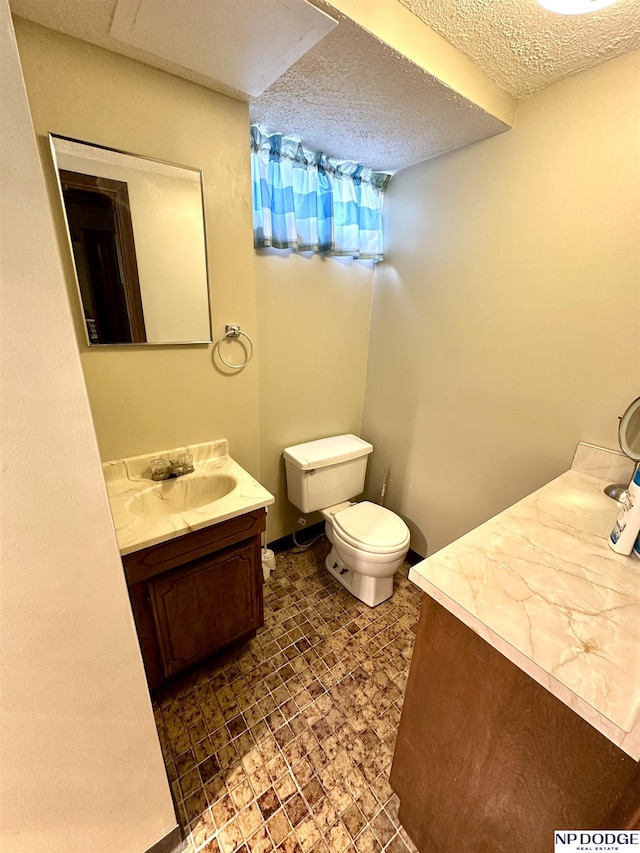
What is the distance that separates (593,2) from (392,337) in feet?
4.24

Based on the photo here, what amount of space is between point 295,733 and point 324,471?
1.12m

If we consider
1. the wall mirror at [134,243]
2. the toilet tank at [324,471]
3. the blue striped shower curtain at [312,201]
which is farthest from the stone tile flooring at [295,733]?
the blue striped shower curtain at [312,201]

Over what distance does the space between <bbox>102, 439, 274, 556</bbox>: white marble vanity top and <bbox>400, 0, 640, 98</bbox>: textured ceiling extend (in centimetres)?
156

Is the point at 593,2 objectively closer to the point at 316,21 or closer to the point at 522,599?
the point at 316,21

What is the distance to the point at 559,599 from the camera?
754 millimetres

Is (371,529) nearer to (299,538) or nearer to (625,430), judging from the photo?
(299,538)

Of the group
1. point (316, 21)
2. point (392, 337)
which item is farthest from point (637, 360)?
point (316, 21)

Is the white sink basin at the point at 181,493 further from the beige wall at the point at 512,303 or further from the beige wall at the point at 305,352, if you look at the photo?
the beige wall at the point at 512,303

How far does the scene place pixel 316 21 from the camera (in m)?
0.85

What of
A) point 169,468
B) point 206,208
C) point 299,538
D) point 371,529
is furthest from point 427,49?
point 299,538

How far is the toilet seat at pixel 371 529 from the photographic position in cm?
167

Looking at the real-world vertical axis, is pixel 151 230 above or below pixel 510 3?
below

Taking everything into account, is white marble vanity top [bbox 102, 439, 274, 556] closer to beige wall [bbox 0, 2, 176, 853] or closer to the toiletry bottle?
beige wall [bbox 0, 2, 176, 853]
